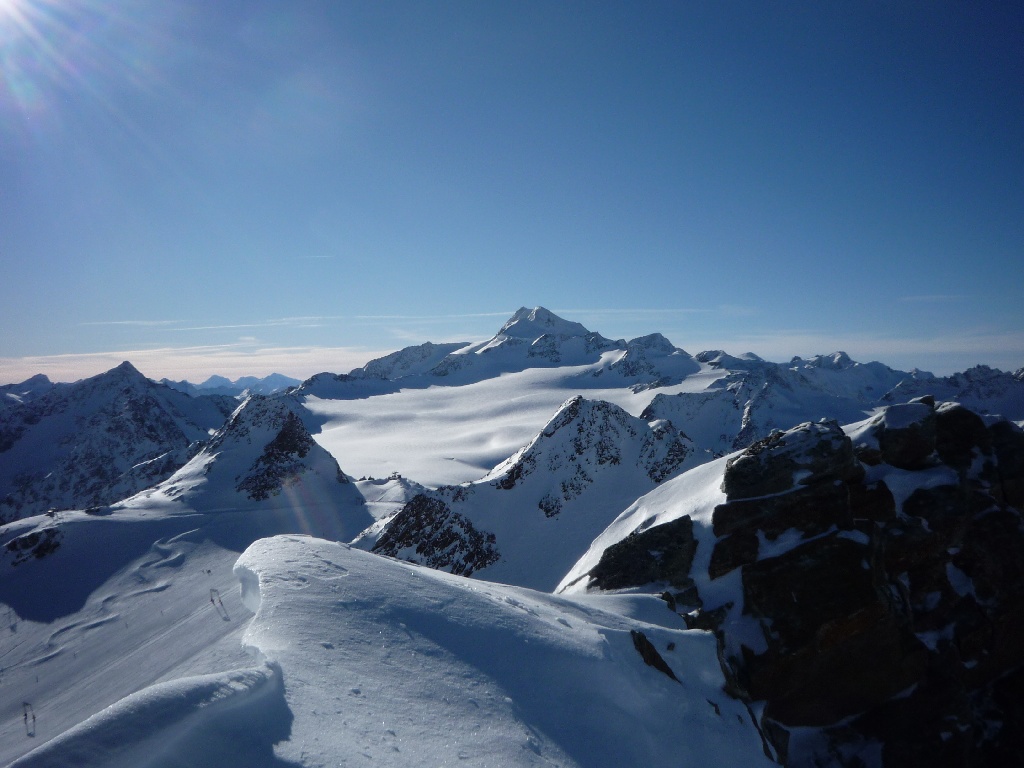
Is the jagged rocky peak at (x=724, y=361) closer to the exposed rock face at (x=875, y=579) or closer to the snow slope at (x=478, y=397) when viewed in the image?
the snow slope at (x=478, y=397)

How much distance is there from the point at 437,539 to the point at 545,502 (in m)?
8.46

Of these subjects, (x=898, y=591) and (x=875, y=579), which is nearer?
(x=875, y=579)

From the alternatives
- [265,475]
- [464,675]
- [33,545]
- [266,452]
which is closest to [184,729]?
[464,675]

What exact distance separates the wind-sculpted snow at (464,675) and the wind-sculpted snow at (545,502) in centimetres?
1815

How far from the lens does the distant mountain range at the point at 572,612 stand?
22.1 feet

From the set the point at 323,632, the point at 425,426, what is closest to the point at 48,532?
the point at 323,632

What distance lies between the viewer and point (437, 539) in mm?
30578

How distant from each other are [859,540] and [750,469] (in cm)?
304

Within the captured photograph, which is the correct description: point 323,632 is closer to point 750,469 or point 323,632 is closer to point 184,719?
point 184,719

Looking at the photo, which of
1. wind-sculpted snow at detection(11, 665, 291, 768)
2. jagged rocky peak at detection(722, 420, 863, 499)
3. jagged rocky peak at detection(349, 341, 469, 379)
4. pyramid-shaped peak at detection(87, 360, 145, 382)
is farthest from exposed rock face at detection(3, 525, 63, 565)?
jagged rocky peak at detection(349, 341, 469, 379)

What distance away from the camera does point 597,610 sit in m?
12.0

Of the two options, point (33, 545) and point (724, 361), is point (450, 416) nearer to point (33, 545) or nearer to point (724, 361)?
point (33, 545)

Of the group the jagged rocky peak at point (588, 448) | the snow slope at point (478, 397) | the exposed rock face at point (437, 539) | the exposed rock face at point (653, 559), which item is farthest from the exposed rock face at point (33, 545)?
the exposed rock face at point (653, 559)

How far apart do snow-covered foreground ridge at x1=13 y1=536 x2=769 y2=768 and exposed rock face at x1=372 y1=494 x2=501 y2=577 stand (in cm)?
1787
